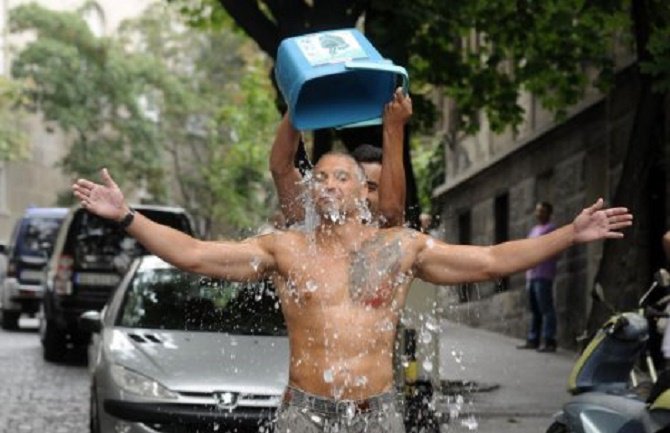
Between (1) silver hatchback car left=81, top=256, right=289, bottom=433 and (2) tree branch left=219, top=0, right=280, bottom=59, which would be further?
(2) tree branch left=219, top=0, right=280, bottom=59

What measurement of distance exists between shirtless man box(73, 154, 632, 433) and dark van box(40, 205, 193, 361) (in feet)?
40.0

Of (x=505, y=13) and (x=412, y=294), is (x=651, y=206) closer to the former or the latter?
(x=505, y=13)

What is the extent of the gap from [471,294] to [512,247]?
7.82ft

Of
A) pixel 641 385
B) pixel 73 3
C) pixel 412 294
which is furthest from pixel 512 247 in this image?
pixel 73 3

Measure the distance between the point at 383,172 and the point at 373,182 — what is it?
47cm

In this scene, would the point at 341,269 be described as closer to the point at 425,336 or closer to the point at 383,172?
the point at 383,172

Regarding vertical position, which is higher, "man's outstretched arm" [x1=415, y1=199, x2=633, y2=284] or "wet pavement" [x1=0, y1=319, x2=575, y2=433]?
"man's outstretched arm" [x1=415, y1=199, x2=633, y2=284]

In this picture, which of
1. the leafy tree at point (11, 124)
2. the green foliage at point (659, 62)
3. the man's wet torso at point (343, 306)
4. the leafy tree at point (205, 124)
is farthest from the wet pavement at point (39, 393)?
the leafy tree at point (205, 124)

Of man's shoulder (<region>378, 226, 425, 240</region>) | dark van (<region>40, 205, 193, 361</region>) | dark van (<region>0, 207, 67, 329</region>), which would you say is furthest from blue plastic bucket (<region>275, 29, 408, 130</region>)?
dark van (<region>0, 207, 67, 329</region>)

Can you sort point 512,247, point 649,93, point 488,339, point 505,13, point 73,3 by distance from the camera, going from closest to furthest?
point 512,247 < point 649,93 < point 505,13 < point 488,339 < point 73,3

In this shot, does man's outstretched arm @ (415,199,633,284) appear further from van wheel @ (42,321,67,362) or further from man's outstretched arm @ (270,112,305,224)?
van wheel @ (42,321,67,362)

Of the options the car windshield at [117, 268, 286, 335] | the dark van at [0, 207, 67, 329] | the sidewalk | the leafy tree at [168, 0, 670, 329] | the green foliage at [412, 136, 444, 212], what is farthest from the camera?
the green foliage at [412, 136, 444, 212]

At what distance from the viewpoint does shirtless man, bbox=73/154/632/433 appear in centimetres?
459

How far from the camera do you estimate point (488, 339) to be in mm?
19859
